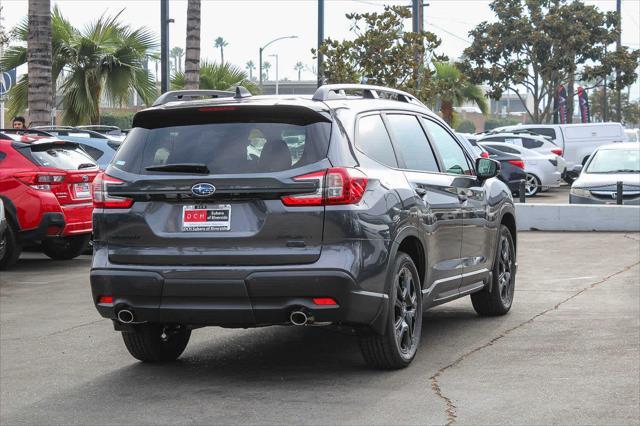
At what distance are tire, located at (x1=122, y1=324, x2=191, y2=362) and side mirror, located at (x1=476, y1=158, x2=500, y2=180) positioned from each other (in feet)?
8.99

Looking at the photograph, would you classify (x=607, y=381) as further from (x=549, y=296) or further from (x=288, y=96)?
(x=549, y=296)

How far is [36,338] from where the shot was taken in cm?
979

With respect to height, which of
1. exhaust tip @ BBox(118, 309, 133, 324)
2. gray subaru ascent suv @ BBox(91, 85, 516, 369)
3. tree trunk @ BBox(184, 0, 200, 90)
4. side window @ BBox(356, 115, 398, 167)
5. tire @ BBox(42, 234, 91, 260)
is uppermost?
tree trunk @ BBox(184, 0, 200, 90)

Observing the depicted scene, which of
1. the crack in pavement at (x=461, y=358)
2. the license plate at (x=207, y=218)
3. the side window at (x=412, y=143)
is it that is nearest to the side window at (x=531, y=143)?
the crack in pavement at (x=461, y=358)

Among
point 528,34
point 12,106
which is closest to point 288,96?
point 12,106

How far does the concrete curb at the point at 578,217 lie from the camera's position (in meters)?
20.4

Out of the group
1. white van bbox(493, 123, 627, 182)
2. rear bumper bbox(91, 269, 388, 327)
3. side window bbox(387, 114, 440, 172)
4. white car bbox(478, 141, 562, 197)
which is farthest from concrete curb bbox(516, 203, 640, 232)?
white van bbox(493, 123, 627, 182)

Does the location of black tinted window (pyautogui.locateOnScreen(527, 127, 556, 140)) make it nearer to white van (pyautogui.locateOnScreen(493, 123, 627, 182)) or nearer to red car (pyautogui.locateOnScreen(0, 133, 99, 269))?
white van (pyautogui.locateOnScreen(493, 123, 627, 182))

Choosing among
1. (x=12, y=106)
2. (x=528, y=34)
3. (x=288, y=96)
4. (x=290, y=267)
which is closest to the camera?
(x=290, y=267)

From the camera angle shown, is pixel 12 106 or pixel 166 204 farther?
pixel 12 106

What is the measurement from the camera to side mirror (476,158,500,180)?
9.67 meters

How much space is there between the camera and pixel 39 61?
2214 centimetres

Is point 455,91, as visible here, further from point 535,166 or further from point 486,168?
point 486,168

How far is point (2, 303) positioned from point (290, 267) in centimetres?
575
